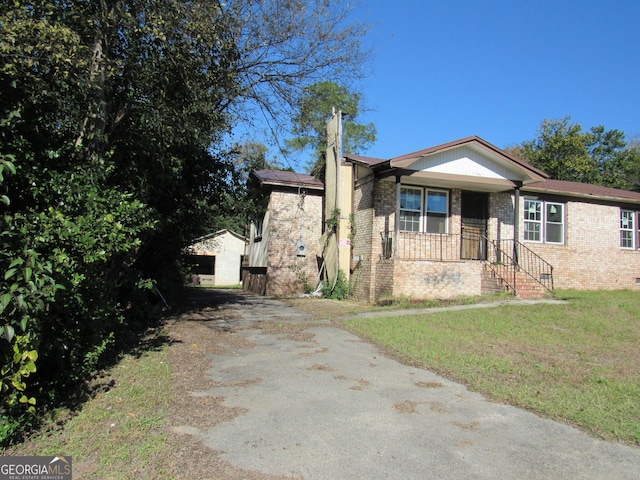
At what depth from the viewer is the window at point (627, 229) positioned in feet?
61.5

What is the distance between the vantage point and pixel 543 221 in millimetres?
17453

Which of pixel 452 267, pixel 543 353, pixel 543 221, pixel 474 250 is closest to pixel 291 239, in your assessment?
pixel 452 267

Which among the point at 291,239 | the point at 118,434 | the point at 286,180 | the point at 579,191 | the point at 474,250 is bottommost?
the point at 118,434

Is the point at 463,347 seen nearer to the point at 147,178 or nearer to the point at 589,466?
the point at 589,466

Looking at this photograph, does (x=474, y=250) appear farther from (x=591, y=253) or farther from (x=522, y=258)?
(x=591, y=253)

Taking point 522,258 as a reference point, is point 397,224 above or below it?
above

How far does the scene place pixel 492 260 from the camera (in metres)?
16.1

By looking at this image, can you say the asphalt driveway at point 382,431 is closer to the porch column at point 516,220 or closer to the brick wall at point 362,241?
the brick wall at point 362,241

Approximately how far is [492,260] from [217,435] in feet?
45.3

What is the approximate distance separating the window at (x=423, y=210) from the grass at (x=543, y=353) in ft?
15.1

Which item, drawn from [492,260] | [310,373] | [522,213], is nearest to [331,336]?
[310,373]

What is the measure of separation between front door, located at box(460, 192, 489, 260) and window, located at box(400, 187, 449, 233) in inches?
32.5

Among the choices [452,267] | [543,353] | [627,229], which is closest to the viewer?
[543,353]

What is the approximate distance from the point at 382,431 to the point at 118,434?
2.38 meters
